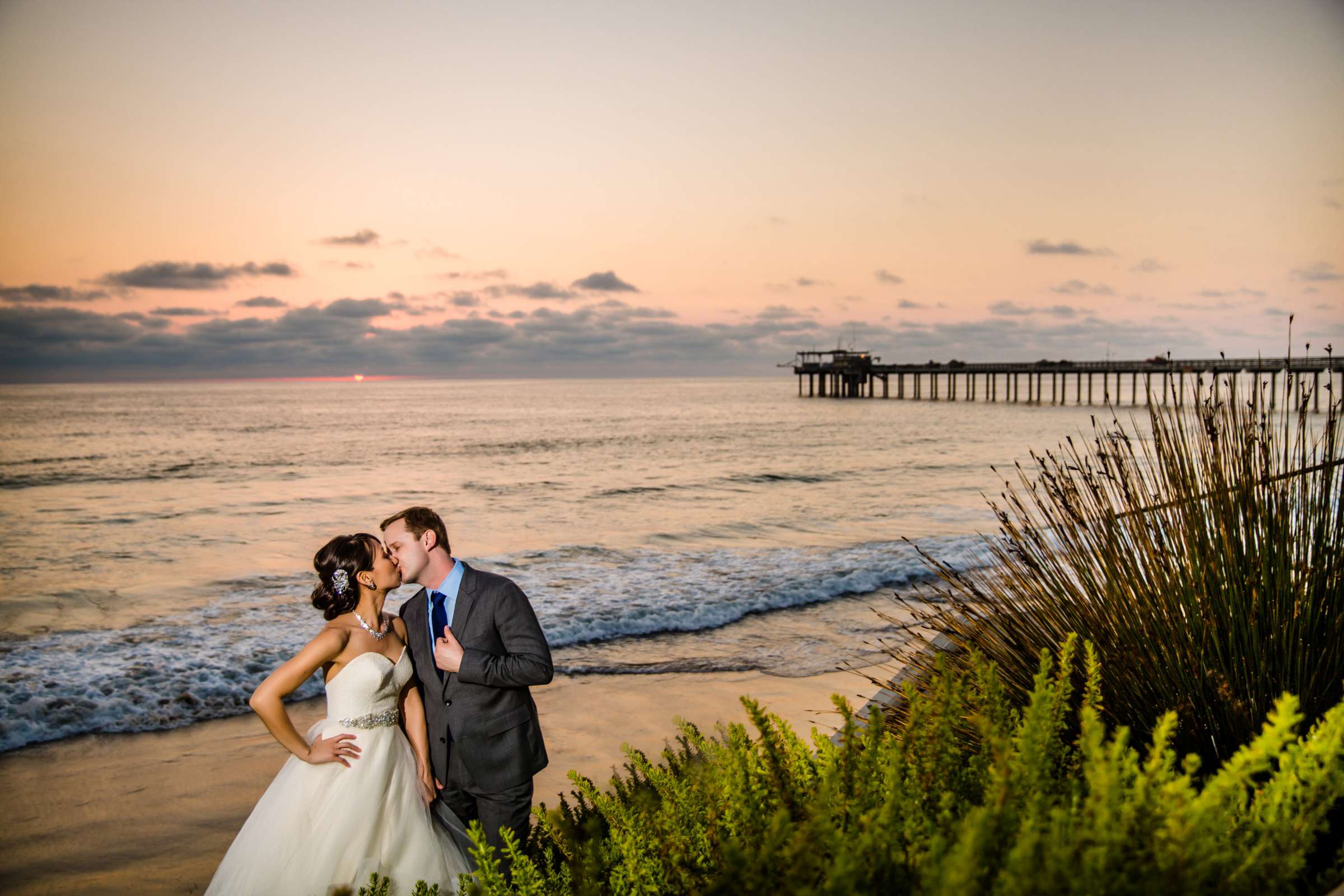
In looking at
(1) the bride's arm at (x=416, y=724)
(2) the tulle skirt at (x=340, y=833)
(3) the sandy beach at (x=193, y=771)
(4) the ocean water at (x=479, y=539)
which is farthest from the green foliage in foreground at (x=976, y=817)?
(4) the ocean water at (x=479, y=539)

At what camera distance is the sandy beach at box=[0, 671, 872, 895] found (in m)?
5.84

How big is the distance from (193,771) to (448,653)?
5329mm

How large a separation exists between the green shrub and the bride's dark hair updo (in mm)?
2651

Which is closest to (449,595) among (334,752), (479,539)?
(334,752)

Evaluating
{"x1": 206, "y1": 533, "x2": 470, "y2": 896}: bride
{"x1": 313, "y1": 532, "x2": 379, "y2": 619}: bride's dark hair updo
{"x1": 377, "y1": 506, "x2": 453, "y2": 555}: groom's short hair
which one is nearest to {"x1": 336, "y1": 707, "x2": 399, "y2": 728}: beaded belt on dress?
{"x1": 206, "y1": 533, "x2": 470, "y2": 896}: bride

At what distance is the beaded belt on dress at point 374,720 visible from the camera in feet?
11.6

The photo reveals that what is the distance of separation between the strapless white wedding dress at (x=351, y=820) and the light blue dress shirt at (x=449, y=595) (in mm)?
239

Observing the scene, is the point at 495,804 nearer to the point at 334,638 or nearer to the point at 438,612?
the point at 438,612

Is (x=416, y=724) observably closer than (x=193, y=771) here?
Yes

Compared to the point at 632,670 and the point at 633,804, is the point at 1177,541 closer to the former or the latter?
the point at 633,804

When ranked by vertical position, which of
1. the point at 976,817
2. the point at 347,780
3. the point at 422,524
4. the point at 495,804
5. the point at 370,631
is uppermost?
the point at 422,524

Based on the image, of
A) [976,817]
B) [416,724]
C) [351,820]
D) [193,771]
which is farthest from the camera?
[193,771]

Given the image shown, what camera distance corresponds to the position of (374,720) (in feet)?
11.7

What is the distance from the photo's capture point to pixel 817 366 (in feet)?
318
